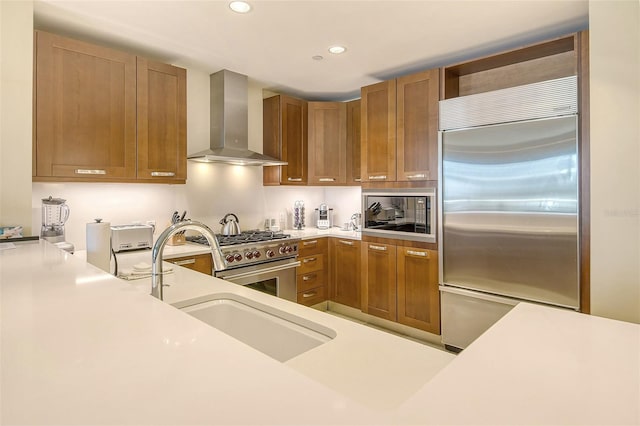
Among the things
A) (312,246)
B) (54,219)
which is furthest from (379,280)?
(54,219)

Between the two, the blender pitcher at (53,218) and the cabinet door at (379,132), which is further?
the cabinet door at (379,132)

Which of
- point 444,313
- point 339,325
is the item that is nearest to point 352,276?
point 444,313

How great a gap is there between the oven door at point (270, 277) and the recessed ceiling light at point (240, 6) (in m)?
1.90

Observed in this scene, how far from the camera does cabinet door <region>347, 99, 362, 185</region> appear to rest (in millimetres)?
3959

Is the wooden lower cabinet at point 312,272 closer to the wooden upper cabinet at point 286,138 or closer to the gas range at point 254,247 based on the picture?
the gas range at point 254,247

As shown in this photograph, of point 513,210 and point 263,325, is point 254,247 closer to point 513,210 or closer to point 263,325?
point 263,325

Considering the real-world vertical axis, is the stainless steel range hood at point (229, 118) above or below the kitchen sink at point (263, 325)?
above

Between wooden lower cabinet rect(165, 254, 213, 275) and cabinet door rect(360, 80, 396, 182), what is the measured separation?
64.6 inches

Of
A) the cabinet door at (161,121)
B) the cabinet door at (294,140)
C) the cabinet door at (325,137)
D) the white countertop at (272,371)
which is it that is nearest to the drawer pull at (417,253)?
the cabinet door at (325,137)

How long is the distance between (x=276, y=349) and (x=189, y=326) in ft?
1.93

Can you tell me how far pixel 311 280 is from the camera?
12.2ft

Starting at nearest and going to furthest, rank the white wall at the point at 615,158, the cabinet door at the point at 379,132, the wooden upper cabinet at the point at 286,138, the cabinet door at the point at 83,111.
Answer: the white wall at the point at 615,158 → the cabinet door at the point at 83,111 → the cabinet door at the point at 379,132 → the wooden upper cabinet at the point at 286,138

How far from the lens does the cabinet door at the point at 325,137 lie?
13.3 feet

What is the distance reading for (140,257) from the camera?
244 centimetres
